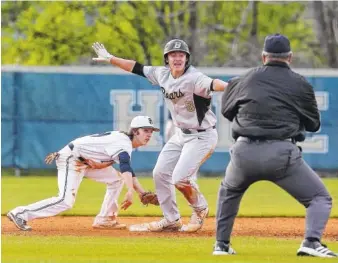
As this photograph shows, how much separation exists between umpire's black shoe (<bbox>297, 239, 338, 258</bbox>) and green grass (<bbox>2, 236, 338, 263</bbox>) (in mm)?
100

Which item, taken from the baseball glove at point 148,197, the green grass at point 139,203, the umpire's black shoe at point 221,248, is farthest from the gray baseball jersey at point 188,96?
the green grass at point 139,203

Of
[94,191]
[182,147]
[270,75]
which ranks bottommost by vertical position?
[94,191]

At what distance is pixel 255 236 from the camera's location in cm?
1215

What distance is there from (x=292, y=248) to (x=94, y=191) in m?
9.87

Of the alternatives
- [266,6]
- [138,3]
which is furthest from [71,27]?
[266,6]

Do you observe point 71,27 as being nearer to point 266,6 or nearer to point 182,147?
point 266,6

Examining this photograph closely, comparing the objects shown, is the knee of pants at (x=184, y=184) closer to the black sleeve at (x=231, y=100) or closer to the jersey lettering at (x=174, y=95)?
the jersey lettering at (x=174, y=95)

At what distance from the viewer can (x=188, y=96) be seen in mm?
11961

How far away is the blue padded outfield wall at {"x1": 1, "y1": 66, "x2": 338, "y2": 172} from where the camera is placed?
77.0 ft

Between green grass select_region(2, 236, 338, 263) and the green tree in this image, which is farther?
the green tree

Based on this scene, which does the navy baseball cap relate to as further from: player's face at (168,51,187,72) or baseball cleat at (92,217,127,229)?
baseball cleat at (92,217,127,229)

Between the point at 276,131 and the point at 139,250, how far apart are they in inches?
69.3

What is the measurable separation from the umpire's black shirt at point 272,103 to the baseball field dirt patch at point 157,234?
2.93m

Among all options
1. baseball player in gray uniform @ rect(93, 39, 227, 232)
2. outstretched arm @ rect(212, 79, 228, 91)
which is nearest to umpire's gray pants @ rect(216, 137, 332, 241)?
outstretched arm @ rect(212, 79, 228, 91)
